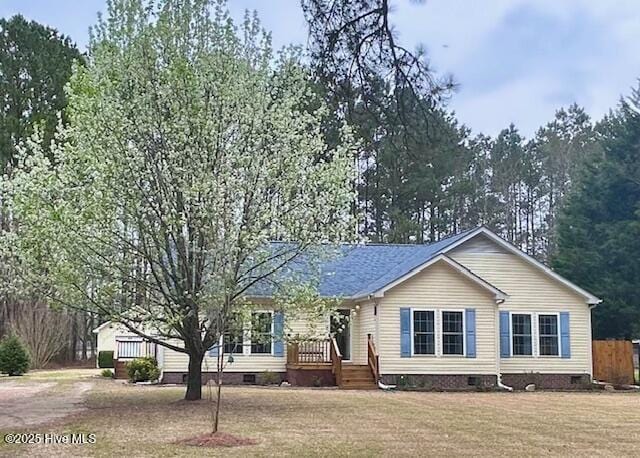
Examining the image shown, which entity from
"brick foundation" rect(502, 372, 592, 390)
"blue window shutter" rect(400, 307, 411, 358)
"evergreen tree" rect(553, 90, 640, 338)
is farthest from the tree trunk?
"evergreen tree" rect(553, 90, 640, 338)

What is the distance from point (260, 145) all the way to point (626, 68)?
8.98 m

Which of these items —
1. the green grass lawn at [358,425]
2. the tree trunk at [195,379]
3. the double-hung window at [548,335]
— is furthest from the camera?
the double-hung window at [548,335]

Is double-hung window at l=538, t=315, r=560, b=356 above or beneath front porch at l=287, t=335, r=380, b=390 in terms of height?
above

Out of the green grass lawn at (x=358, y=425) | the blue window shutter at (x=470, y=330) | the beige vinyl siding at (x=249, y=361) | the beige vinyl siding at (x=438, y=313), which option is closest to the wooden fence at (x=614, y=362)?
the beige vinyl siding at (x=438, y=313)

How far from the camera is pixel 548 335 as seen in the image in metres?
23.1

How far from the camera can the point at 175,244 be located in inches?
594

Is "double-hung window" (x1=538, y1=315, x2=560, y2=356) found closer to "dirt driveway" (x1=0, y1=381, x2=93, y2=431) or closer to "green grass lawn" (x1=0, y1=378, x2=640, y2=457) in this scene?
"green grass lawn" (x1=0, y1=378, x2=640, y2=457)

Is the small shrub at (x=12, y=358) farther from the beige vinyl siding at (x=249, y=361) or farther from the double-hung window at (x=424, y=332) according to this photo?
the double-hung window at (x=424, y=332)

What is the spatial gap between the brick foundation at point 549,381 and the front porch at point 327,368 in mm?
3989

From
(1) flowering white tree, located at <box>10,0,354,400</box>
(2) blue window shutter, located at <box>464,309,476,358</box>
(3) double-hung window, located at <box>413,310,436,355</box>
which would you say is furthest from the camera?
(2) blue window shutter, located at <box>464,309,476,358</box>

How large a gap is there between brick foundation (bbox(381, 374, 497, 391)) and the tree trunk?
6.81 meters

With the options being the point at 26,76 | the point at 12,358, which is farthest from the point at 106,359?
the point at 26,76

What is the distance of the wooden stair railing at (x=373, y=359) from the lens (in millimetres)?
21094

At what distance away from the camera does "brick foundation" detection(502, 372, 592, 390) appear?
22.5 meters
